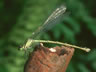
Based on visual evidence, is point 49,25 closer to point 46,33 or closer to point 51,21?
point 51,21

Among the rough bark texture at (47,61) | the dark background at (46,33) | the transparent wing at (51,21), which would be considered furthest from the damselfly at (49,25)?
the dark background at (46,33)

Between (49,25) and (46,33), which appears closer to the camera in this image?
(49,25)

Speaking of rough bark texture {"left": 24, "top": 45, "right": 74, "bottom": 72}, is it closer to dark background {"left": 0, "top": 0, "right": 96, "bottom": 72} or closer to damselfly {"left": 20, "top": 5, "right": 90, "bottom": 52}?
damselfly {"left": 20, "top": 5, "right": 90, "bottom": 52}

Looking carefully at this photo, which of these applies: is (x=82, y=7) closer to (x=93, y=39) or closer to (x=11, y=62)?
(x=93, y=39)

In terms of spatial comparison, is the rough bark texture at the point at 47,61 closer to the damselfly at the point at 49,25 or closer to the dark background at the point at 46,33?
the damselfly at the point at 49,25

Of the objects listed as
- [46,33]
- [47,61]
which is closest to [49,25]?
[47,61]

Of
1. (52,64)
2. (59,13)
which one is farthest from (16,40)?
(52,64)
